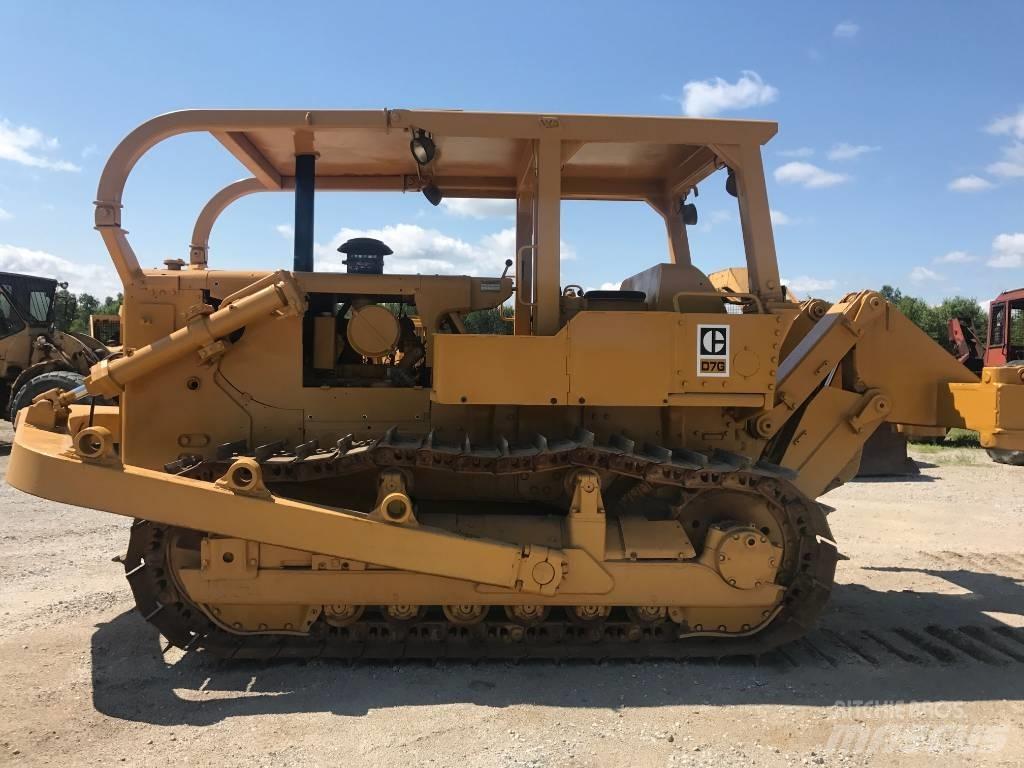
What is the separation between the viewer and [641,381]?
4.53 m

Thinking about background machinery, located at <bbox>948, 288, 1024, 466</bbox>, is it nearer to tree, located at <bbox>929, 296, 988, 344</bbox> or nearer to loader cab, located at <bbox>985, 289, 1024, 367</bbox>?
loader cab, located at <bbox>985, 289, 1024, 367</bbox>

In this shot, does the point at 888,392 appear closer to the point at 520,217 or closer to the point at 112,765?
the point at 520,217

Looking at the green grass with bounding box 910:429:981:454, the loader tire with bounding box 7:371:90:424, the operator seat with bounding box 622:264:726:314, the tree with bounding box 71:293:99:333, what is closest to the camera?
the operator seat with bounding box 622:264:726:314

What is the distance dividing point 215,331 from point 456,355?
5.14ft

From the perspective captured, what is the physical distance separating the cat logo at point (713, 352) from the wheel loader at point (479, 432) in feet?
0.06

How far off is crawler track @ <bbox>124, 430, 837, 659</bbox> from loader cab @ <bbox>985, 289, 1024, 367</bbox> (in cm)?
1588

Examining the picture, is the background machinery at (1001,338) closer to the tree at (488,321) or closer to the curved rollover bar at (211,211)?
the tree at (488,321)

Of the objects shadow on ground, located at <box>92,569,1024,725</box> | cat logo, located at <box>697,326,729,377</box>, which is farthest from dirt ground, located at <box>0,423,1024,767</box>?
cat logo, located at <box>697,326,729,377</box>

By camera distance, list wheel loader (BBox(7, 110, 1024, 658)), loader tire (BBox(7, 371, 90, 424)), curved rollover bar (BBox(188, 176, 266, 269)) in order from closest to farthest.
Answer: wheel loader (BBox(7, 110, 1024, 658)) → curved rollover bar (BBox(188, 176, 266, 269)) → loader tire (BBox(7, 371, 90, 424))

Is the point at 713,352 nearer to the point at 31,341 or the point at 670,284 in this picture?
the point at 670,284

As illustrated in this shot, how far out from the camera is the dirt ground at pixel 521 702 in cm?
363

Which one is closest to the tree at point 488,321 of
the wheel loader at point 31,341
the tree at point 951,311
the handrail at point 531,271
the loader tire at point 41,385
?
the handrail at point 531,271

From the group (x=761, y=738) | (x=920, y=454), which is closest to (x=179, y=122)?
(x=761, y=738)

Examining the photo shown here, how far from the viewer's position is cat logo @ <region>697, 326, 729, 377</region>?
4566 mm
